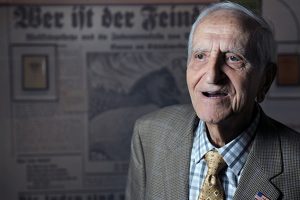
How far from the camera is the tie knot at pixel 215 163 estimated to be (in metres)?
1.11

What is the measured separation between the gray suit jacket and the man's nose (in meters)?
0.19

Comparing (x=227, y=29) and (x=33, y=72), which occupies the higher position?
(x=227, y=29)

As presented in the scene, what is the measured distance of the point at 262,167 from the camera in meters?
1.10

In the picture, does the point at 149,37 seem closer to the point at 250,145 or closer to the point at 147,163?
the point at 147,163

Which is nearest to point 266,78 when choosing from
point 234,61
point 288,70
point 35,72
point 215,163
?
point 234,61

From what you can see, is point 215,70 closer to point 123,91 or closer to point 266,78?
point 266,78

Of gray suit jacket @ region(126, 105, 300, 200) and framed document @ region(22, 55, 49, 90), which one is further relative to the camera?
framed document @ region(22, 55, 49, 90)

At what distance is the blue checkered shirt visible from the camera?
1.11 metres

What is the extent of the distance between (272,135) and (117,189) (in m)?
0.86

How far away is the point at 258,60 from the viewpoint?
3.54 ft

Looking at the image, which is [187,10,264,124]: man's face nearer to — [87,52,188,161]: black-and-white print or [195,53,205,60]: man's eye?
[195,53,205,60]: man's eye

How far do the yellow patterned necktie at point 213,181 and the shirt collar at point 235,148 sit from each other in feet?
0.05

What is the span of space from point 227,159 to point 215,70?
0.22 m

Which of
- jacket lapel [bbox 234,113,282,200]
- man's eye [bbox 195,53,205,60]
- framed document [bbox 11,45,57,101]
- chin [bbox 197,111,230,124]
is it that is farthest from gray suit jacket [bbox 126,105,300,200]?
framed document [bbox 11,45,57,101]
